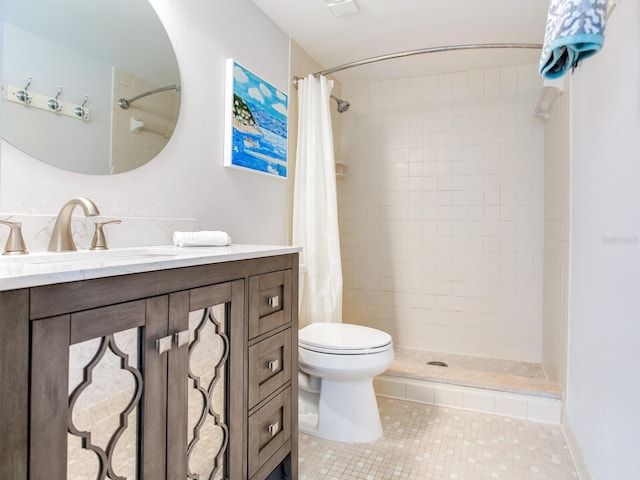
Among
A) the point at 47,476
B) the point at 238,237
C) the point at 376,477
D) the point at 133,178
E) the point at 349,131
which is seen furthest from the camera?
the point at 349,131

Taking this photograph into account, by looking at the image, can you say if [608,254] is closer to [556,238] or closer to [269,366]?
[556,238]

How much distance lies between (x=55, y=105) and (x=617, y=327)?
1823mm

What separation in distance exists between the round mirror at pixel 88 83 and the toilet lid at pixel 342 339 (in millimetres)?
1051

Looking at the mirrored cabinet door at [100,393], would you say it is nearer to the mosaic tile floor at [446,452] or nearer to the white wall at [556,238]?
the mosaic tile floor at [446,452]

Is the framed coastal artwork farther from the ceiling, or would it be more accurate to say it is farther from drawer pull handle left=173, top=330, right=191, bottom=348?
drawer pull handle left=173, top=330, right=191, bottom=348

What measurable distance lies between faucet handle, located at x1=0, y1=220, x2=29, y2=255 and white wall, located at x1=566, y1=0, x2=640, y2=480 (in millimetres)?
1632

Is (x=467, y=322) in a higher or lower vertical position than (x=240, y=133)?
lower

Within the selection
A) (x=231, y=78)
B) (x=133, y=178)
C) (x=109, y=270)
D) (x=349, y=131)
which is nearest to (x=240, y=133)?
(x=231, y=78)

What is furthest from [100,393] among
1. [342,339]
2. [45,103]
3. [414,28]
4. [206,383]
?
[414,28]

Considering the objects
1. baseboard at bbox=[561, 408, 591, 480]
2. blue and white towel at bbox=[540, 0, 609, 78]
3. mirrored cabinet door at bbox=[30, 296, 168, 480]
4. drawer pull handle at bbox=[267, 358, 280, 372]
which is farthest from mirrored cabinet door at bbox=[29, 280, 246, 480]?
baseboard at bbox=[561, 408, 591, 480]

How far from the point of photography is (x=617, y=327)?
48.1 inches

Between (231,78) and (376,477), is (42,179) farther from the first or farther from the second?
(376,477)

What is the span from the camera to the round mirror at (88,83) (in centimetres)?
112

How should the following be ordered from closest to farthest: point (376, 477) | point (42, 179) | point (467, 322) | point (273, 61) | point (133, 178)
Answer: point (42, 179) < point (133, 178) < point (376, 477) < point (273, 61) < point (467, 322)
